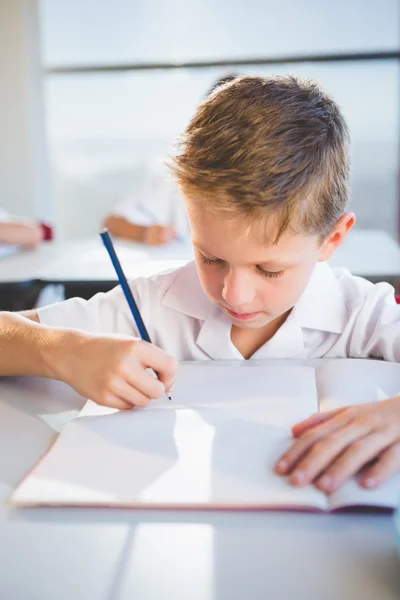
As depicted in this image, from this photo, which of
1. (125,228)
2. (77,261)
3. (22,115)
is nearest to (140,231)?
(125,228)

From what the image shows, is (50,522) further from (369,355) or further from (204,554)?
(369,355)

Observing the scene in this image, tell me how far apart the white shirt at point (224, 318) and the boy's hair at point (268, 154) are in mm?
169

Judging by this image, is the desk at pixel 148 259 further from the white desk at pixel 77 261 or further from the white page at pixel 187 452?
the white page at pixel 187 452

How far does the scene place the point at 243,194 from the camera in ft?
2.51

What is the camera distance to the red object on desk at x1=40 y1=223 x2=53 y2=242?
216 cm

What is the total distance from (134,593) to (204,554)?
6cm

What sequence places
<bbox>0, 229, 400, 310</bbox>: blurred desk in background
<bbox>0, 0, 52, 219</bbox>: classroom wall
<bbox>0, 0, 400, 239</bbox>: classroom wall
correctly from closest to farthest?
1. <bbox>0, 229, 400, 310</bbox>: blurred desk in background
2. <bbox>0, 0, 400, 239</bbox>: classroom wall
3. <bbox>0, 0, 52, 219</bbox>: classroom wall

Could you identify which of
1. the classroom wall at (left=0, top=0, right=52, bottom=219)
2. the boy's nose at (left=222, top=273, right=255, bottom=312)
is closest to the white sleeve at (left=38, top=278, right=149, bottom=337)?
the boy's nose at (left=222, top=273, right=255, bottom=312)

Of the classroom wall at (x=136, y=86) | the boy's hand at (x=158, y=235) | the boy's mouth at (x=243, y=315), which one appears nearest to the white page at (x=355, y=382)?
the boy's mouth at (x=243, y=315)

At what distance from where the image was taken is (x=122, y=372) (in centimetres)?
71

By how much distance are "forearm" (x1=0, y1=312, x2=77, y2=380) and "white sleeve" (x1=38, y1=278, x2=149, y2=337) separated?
80 millimetres

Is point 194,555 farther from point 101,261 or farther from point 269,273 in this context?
point 101,261

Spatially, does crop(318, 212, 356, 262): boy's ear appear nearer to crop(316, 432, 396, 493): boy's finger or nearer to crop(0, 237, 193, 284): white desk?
crop(316, 432, 396, 493): boy's finger

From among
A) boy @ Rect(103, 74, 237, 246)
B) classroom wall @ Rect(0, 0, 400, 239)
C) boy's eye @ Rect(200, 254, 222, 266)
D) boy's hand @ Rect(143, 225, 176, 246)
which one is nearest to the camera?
boy's eye @ Rect(200, 254, 222, 266)
